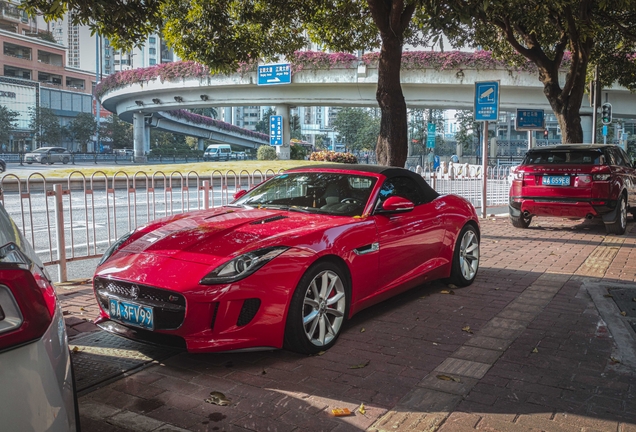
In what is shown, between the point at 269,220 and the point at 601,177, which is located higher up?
the point at 601,177

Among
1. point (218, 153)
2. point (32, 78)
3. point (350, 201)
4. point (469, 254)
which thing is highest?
point (32, 78)

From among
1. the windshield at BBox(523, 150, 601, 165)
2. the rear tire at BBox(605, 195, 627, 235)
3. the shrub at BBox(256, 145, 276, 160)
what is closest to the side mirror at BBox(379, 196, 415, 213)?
the windshield at BBox(523, 150, 601, 165)

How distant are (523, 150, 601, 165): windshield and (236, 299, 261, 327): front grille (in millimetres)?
8936

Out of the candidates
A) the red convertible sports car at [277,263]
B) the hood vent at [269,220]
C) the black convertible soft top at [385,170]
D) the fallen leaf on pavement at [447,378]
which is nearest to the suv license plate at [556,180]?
the black convertible soft top at [385,170]

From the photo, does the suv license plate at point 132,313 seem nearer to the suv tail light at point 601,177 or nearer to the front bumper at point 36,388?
the front bumper at point 36,388

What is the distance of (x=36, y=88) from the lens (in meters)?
76.9

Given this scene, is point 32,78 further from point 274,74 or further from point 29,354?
point 29,354

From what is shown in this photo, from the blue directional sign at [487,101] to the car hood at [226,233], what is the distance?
9009mm

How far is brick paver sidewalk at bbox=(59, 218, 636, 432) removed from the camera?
3398 mm

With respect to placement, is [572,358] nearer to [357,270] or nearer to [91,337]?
[357,270]

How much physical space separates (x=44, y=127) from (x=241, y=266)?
70.3 meters

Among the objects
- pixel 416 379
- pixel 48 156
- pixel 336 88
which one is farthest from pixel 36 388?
pixel 48 156

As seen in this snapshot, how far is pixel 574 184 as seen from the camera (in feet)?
36.2

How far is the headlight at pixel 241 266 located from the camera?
393cm
